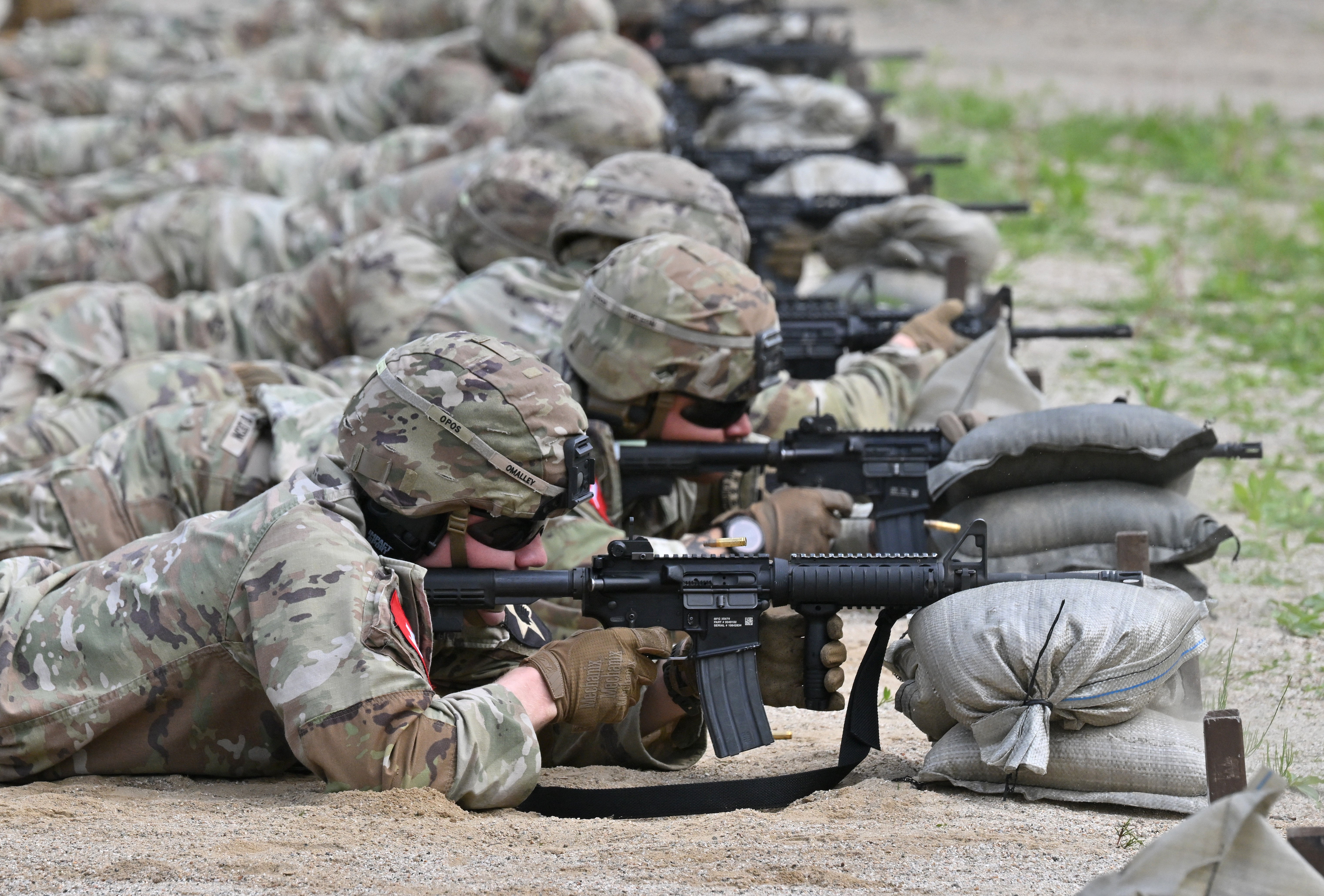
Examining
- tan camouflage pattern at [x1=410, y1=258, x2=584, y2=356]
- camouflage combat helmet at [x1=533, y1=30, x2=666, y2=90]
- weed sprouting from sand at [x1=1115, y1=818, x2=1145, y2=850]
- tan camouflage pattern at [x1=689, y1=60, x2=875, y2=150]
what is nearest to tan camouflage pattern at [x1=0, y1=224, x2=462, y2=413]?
tan camouflage pattern at [x1=410, y1=258, x2=584, y2=356]

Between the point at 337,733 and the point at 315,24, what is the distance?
15.3 m

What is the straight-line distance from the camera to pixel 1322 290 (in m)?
8.82

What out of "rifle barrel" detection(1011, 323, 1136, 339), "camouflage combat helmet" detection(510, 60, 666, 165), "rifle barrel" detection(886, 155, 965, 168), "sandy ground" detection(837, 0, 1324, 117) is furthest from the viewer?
"sandy ground" detection(837, 0, 1324, 117)

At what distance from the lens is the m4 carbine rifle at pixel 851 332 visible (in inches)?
237

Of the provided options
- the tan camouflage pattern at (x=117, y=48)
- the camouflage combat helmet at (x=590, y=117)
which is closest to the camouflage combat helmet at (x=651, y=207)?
the camouflage combat helmet at (x=590, y=117)

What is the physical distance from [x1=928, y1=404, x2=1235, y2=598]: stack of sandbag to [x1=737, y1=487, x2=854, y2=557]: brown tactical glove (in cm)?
33

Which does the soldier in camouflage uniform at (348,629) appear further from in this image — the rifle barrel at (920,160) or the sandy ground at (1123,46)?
the sandy ground at (1123,46)

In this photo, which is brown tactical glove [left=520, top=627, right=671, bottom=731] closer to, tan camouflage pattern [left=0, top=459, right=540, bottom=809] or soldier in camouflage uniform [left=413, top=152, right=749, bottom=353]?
tan camouflage pattern [left=0, top=459, right=540, bottom=809]

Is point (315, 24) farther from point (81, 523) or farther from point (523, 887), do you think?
point (523, 887)

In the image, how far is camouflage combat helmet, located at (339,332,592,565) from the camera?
10.3ft

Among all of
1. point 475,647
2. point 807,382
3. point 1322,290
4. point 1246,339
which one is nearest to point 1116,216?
point 1322,290

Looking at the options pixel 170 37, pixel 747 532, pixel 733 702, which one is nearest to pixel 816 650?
pixel 733 702

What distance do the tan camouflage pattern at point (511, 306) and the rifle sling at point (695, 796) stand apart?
2142 mm

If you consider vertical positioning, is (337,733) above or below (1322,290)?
above
